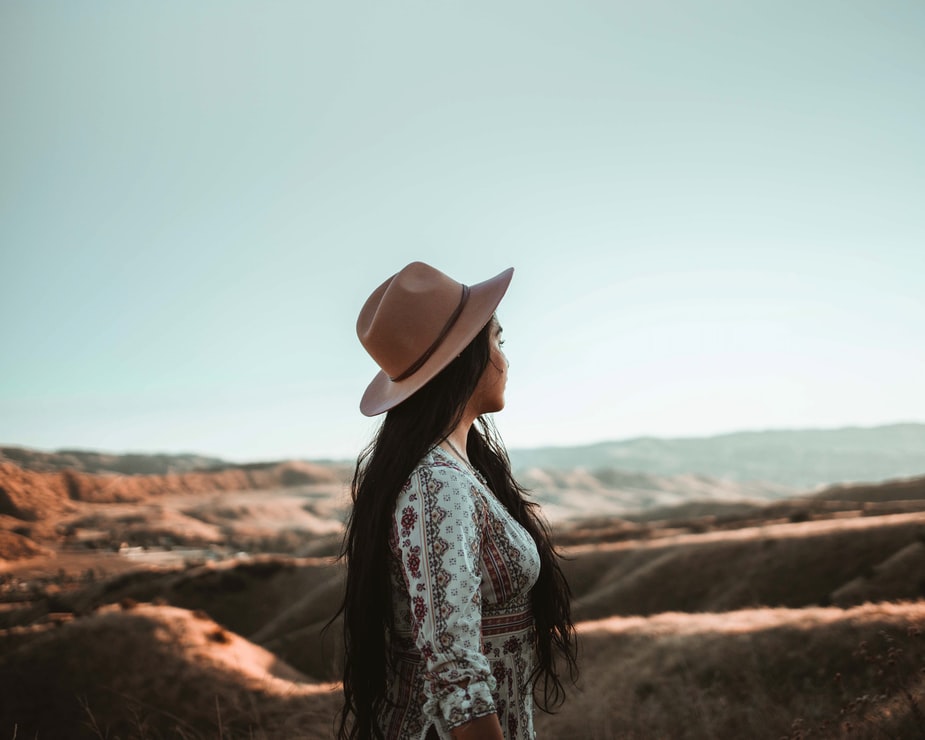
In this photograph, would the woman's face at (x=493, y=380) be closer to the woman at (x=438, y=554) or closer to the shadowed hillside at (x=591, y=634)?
the woman at (x=438, y=554)

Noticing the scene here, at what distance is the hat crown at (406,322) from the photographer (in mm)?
2715

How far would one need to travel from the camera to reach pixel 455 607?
6.90ft

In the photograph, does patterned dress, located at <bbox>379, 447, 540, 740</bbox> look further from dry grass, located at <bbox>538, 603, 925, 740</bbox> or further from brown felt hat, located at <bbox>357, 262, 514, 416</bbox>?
dry grass, located at <bbox>538, 603, 925, 740</bbox>

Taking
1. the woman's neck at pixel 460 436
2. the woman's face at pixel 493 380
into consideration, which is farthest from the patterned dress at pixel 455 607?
the woman's face at pixel 493 380

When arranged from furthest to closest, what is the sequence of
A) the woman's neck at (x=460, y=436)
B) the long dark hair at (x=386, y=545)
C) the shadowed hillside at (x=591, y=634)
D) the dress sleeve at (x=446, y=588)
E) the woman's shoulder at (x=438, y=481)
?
the shadowed hillside at (x=591, y=634), the woman's neck at (x=460, y=436), the long dark hair at (x=386, y=545), the woman's shoulder at (x=438, y=481), the dress sleeve at (x=446, y=588)

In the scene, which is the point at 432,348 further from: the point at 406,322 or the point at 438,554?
the point at 438,554

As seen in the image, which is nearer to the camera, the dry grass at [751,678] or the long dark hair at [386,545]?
the long dark hair at [386,545]

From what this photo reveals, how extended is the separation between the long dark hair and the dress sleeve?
0.13 metres

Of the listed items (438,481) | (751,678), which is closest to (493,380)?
(438,481)

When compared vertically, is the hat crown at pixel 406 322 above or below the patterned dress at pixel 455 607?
above

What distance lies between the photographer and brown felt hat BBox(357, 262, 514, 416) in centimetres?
267

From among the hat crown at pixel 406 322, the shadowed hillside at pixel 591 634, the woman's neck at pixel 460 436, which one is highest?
the hat crown at pixel 406 322

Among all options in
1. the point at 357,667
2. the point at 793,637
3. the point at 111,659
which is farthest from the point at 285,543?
the point at 357,667

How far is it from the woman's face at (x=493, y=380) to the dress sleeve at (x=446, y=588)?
557 mm
